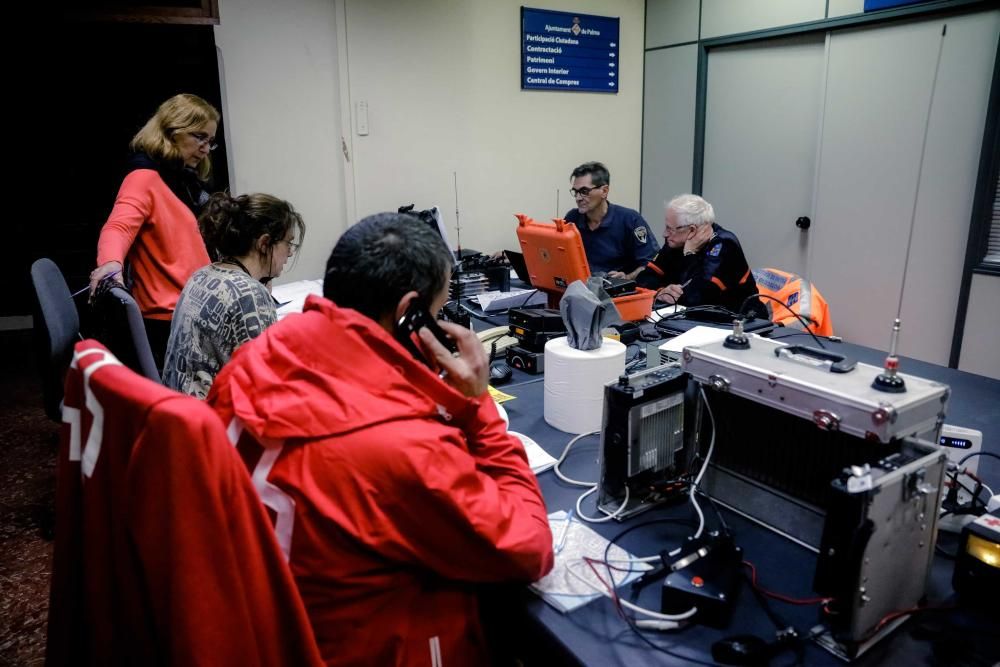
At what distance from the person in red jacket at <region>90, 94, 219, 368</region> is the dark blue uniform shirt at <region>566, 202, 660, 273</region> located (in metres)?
2.00

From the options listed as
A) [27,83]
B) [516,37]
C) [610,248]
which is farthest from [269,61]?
[610,248]

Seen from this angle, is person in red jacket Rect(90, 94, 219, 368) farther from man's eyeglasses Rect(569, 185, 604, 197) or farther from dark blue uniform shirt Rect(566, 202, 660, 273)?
dark blue uniform shirt Rect(566, 202, 660, 273)

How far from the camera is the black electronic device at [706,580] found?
2.99 ft

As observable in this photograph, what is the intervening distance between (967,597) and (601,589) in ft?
1.67

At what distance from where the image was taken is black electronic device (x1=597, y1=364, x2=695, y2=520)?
3.76 ft

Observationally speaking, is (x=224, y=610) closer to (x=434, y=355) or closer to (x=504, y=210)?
(x=434, y=355)

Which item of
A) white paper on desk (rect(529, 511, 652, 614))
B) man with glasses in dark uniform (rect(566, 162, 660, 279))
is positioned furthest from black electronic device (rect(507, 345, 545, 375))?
man with glasses in dark uniform (rect(566, 162, 660, 279))

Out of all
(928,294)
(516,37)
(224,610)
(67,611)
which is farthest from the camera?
(516,37)

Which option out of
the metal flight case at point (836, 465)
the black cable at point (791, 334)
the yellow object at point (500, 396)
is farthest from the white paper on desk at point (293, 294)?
the metal flight case at point (836, 465)

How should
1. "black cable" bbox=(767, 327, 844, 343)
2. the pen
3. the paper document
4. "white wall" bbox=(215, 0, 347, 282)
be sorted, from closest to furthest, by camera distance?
the pen
"black cable" bbox=(767, 327, 844, 343)
the paper document
"white wall" bbox=(215, 0, 347, 282)

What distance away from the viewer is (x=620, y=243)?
3.61 metres

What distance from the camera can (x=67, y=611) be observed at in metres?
0.91

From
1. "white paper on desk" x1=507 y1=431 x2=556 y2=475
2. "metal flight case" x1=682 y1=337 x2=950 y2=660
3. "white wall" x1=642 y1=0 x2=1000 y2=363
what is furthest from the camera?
"white wall" x1=642 y1=0 x2=1000 y2=363

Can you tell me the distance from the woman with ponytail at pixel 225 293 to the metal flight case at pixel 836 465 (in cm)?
108
